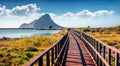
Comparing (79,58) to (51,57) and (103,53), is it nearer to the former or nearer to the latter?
(103,53)

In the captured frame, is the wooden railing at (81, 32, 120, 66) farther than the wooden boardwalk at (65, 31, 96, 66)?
No

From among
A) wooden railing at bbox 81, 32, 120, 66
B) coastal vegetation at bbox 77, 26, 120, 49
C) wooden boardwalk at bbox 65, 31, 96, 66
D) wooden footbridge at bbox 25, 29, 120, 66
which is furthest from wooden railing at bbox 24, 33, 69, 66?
coastal vegetation at bbox 77, 26, 120, 49

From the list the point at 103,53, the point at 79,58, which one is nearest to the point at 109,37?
the point at 79,58

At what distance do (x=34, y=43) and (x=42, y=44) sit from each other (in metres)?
1.11

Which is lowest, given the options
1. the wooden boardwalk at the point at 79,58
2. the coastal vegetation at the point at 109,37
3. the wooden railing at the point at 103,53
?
the coastal vegetation at the point at 109,37

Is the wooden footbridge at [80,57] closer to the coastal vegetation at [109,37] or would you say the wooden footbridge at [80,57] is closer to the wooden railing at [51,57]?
the wooden railing at [51,57]

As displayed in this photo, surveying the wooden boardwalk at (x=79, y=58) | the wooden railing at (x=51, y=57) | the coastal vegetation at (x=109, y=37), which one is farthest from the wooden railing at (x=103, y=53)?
the coastal vegetation at (x=109, y=37)

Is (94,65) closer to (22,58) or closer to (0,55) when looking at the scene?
(22,58)

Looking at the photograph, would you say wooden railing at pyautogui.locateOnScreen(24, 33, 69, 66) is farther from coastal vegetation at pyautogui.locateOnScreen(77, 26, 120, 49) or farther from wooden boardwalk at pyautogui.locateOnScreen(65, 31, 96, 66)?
coastal vegetation at pyautogui.locateOnScreen(77, 26, 120, 49)

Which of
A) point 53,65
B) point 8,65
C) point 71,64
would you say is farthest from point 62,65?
point 8,65

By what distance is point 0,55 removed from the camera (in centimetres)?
2014

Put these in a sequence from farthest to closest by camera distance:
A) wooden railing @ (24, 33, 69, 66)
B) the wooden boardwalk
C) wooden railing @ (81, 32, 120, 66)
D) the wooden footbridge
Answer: the wooden boardwalk < wooden railing @ (81, 32, 120, 66) < the wooden footbridge < wooden railing @ (24, 33, 69, 66)

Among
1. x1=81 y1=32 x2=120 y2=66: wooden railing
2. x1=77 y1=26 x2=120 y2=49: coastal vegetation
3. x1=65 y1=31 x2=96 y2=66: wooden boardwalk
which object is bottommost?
x1=77 y1=26 x2=120 y2=49: coastal vegetation

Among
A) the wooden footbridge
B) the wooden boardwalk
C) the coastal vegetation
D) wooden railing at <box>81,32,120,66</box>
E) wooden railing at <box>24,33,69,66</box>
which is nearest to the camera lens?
wooden railing at <box>24,33,69,66</box>
